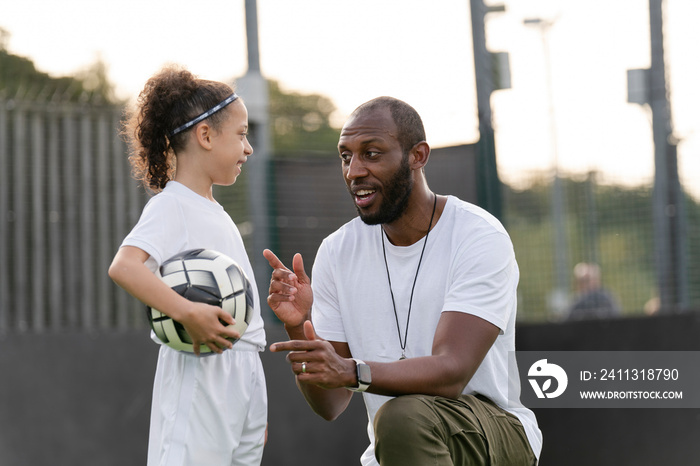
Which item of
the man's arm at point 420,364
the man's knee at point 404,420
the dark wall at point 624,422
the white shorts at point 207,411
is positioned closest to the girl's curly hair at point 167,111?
the white shorts at point 207,411

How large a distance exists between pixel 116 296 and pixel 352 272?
9.31 ft

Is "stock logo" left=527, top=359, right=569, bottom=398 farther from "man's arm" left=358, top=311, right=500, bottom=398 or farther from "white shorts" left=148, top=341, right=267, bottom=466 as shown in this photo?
"white shorts" left=148, top=341, right=267, bottom=466

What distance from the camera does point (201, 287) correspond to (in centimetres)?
338

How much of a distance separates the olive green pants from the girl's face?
126 cm

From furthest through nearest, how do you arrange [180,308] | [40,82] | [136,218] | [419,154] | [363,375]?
[40,82]
[136,218]
[419,154]
[180,308]
[363,375]

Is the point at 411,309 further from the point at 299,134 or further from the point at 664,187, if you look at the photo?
the point at 299,134

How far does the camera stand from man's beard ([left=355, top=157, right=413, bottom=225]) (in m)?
3.72

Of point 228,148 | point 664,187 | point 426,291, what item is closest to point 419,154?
point 426,291

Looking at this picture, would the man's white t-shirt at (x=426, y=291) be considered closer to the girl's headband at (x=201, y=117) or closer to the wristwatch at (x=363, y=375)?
the wristwatch at (x=363, y=375)

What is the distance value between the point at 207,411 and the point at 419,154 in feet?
4.45

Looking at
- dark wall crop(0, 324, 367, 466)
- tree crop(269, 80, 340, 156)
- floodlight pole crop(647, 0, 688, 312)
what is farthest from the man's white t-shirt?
tree crop(269, 80, 340, 156)

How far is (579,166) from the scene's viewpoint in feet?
21.2

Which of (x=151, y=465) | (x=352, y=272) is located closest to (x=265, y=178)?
(x=352, y=272)

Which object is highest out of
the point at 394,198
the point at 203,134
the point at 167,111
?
the point at 167,111
